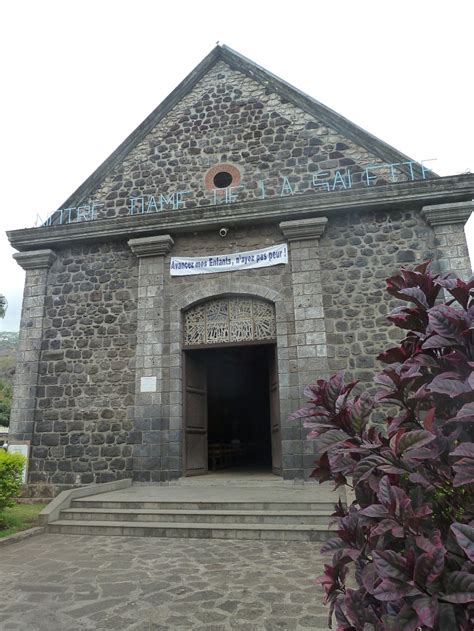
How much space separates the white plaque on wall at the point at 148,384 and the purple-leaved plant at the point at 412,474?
7.41 meters

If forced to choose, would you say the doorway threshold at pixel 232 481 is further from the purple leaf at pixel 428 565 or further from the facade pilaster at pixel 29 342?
the purple leaf at pixel 428 565

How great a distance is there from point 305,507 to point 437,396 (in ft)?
17.1

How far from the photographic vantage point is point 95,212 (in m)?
10.8

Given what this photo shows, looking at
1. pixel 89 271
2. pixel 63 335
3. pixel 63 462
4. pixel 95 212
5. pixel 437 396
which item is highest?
pixel 95 212

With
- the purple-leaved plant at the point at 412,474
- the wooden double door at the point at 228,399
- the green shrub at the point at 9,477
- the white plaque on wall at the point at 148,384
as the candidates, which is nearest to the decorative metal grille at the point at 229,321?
the wooden double door at the point at 228,399

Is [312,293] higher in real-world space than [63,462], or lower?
higher

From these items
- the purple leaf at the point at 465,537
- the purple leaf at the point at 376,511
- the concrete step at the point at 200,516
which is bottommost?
the concrete step at the point at 200,516

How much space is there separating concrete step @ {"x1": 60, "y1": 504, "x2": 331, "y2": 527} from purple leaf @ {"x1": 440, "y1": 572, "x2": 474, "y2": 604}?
5040mm

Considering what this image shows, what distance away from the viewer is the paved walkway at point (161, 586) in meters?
3.46

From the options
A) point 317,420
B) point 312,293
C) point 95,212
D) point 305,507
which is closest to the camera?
point 317,420

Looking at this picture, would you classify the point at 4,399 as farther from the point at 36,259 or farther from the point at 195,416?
the point at 195,416

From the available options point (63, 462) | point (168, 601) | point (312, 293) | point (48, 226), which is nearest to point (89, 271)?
point (48, 226)

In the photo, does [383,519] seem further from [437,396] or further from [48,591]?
[48,591]

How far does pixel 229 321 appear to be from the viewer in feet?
31.0
